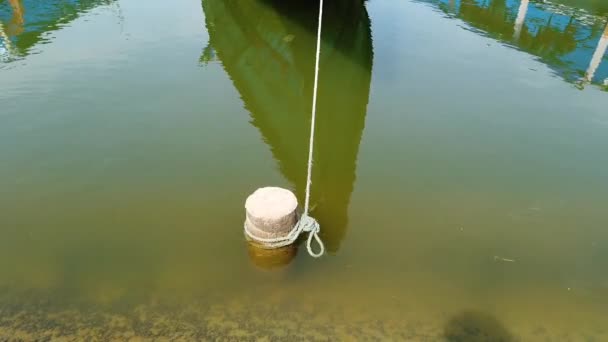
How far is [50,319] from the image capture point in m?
4.20

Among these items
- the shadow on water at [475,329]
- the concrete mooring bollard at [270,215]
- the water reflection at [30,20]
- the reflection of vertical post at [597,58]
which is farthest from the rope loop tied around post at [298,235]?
the reflection of vertical post at [597,58]

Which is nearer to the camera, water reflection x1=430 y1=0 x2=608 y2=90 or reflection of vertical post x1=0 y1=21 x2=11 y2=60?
reflection of vertical post x1=0 y1=21 x2=11 y2=60

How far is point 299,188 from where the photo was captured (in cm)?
607

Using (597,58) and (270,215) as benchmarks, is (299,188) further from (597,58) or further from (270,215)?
(597,58)

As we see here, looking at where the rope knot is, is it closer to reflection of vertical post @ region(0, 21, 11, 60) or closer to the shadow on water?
the shadow on water

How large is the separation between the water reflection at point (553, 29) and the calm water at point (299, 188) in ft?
1.02

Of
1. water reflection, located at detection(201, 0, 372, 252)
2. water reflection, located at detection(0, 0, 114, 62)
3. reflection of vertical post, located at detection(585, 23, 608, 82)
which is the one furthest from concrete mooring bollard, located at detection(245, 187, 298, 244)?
reflection of vertical post, located at detection(585, 23, 608, 82)

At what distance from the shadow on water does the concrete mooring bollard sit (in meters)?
2.24

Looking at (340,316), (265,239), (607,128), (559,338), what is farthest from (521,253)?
(607,128)

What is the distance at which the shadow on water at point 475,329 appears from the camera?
423cm

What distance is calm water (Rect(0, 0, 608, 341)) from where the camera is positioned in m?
4.41

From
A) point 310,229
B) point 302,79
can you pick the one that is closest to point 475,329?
point 310,229

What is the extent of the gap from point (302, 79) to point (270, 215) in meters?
5.40

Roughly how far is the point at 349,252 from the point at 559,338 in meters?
2.62
